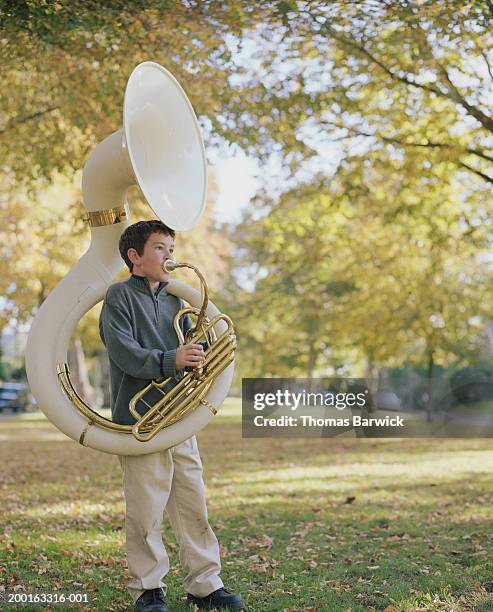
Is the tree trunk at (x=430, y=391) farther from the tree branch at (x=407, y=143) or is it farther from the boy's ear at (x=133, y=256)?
the boy's ear at (x=133, y=256)

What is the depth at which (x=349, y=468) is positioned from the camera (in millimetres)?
9305

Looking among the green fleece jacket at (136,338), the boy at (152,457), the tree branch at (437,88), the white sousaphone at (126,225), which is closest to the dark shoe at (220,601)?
the boy at (152,457)

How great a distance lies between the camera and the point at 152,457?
3473 millimetres

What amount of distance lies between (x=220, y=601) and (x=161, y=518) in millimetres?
441

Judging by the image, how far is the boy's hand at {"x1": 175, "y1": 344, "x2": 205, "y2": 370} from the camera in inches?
131

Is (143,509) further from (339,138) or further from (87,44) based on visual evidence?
(339,138)

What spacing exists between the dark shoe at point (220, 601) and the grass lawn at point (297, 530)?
0.47ft

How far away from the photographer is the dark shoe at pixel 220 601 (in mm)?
3559

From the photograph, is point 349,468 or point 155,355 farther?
point 349,468

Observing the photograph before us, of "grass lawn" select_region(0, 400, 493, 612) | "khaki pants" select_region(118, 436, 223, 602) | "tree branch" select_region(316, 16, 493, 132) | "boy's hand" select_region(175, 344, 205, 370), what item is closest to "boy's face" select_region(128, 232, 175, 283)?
"boy's hand" select_region(175, 344, 205, 370)

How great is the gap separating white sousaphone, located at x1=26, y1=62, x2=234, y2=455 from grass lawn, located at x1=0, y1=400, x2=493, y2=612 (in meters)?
0.88

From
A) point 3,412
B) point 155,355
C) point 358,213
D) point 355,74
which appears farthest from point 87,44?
point 3,412

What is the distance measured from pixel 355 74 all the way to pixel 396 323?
657 cm

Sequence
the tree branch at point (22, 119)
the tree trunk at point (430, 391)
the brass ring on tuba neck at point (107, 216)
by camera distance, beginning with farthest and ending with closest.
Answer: the tree trunk at point (430, 391) < the tree branch at point (22, 119) < the brass ring on tuba neck at point (107, 216)
